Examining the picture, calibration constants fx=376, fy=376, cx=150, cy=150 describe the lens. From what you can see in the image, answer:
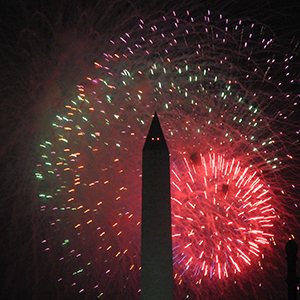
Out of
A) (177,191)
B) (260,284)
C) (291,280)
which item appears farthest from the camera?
(260,284)

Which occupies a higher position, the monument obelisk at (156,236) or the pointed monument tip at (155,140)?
the pointed monument tip at (155,140)

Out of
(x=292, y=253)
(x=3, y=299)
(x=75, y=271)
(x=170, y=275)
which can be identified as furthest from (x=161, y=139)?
(x=3, y=299)

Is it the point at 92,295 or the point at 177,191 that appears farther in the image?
the point at 92,295

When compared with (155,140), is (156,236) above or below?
below

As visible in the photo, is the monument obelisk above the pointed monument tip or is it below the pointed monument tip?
below

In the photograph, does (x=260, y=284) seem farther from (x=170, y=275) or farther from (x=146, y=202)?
(x=146, y=202)

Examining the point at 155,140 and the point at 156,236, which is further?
the point at 155,140

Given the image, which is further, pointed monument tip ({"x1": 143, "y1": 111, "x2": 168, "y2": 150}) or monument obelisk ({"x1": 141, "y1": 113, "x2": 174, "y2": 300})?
pointed monument tip ({"x1": 143, "y1": 111, "x2": 168, "y2": 150})

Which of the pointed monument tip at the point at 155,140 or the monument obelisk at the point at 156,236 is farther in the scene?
the pointed monument tip at the point at 155,140
